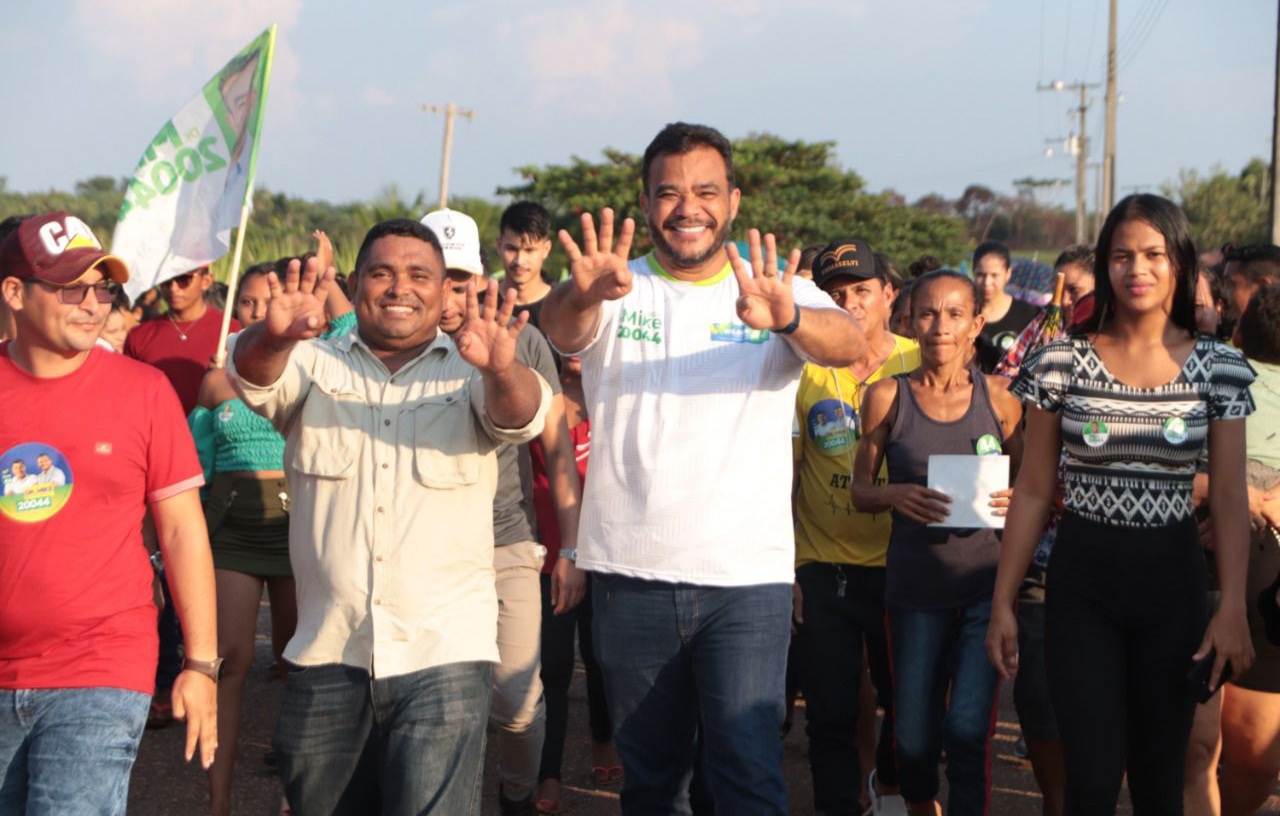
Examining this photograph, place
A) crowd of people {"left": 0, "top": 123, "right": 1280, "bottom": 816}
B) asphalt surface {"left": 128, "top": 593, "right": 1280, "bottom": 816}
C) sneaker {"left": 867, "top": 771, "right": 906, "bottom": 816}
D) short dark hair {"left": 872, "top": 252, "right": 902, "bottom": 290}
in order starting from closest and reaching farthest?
crowd of people {"left": 0, "top": 123, "right": 1280, "bottom": 816}, sneaker {"left": 867, "top": 771, "right": 906, "bottom": 816}, asphalt surface {"left": 128, "top": 593, "right": 1280, "bottom": 816}, short dark hair {"left": 872, "top": 252, "right": 902, "bottom": 290}

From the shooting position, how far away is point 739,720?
4434 millimetres

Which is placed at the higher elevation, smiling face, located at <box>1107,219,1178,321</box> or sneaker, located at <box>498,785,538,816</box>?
smiling face, located at <box>1107,219,1178,321</box>

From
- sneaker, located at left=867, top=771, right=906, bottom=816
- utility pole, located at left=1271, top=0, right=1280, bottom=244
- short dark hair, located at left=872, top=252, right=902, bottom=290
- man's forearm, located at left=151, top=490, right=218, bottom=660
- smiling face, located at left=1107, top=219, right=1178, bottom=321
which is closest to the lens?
man's forearm, located at left=151, top=490, right=218, bottom=660

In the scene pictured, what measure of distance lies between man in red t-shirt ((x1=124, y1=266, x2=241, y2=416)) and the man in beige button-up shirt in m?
3.28

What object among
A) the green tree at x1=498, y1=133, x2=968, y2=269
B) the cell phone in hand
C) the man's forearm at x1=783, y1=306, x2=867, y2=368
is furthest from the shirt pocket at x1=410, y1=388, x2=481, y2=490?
the green tree at x1=498, y1=133, x2=968, y2=269

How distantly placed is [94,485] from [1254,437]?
3.95 m

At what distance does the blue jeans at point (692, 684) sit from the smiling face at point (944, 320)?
1484 mm

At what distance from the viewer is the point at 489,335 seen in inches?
161

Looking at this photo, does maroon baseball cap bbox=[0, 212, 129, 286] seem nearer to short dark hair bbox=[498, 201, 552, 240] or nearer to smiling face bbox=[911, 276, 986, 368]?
smiling face bbox=[911, 276, 986, 368]

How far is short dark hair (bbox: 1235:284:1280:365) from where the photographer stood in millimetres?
5367

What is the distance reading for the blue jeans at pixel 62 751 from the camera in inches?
148

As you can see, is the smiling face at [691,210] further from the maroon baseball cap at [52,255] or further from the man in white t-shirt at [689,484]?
the maroon baseball cap at [52,255]

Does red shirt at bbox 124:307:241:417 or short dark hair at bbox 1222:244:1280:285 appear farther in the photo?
red shirt at bbox 124:307:241:417

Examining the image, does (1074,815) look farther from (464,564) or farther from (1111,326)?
(464,564)
